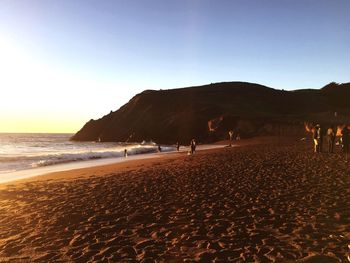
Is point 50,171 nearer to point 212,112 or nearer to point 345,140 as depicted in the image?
point 345,140

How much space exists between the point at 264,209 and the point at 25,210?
8283 millimetres

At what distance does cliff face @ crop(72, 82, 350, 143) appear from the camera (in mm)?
73037

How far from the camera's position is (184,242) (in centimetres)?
791

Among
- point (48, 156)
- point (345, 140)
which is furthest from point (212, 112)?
point (345, 140)

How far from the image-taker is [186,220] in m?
9.57

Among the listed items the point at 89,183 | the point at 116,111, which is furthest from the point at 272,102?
the point at 89,183

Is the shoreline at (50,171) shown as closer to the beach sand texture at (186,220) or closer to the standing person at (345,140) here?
the beach sand texture at (186,220)

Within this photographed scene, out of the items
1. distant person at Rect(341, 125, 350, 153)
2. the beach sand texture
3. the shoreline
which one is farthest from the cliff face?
the beach sand texture

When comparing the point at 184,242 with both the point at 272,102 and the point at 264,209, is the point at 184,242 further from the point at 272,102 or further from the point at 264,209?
the point at 272,102

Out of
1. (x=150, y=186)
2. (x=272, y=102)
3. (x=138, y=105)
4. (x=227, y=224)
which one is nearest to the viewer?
(x=227, y=224)

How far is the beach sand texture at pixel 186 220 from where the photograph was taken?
287 inches

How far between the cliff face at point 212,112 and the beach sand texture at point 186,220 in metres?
48.9

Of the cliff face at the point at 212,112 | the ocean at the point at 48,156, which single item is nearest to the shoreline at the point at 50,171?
the ocean at the point at 48,156

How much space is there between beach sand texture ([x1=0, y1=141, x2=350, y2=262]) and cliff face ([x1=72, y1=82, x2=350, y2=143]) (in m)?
48.9
